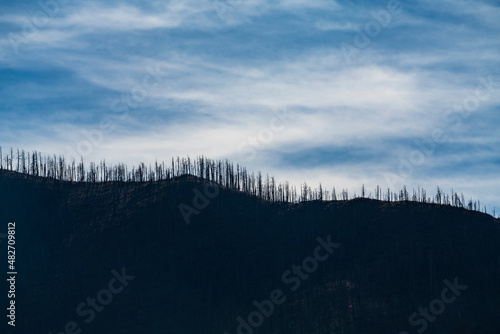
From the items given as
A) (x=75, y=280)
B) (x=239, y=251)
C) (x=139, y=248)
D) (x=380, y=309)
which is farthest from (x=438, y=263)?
(x=75, y=280)

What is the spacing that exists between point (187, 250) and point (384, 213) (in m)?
30.0

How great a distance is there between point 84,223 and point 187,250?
58.7 feet

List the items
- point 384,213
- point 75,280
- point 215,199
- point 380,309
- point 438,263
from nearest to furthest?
point 380,309
point 438,263
point 75,280
point 384,213
point 215,199

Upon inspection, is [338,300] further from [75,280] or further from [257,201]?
[75,280]

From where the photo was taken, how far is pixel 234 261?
93938mm

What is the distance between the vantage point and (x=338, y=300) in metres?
80.1

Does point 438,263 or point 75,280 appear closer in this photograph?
point 438,263

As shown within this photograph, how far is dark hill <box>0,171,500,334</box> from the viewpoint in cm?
7856

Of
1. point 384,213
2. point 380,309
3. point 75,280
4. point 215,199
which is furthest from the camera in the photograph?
point 215,199

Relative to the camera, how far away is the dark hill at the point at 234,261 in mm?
78562

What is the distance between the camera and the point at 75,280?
3558 inches

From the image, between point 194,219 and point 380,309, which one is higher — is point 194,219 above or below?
above

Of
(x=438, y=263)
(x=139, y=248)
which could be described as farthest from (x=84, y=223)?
(x=438, y=263)

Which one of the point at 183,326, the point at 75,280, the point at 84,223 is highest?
the point at 84,223
